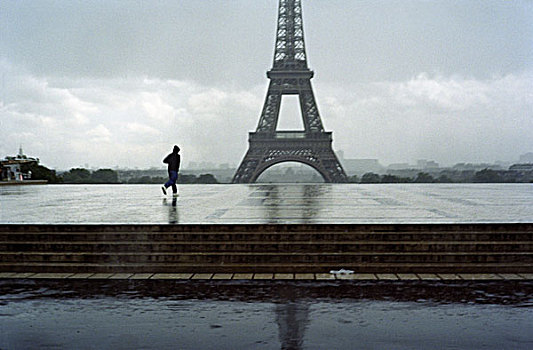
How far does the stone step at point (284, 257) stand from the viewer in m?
7.90

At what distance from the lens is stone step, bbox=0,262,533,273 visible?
768 centimetres

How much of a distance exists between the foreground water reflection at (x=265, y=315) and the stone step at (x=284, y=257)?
0.93m

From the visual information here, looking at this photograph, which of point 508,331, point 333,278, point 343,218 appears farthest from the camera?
point 343,218

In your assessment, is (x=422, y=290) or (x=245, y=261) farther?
(x=245, y=261)

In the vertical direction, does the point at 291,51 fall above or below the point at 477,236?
above

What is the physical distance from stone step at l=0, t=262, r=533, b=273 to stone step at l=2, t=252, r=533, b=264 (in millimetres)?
105

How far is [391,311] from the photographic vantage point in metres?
5.59

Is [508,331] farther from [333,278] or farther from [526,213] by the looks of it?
[526,213]

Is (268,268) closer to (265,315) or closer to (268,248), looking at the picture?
(268,248)

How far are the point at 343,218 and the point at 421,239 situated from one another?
1.75 metres

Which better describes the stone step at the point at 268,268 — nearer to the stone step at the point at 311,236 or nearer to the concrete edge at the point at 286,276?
the concrete edge at the point at 286,276

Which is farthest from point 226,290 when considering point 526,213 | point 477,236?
point 526,213

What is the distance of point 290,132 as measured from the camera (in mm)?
47375

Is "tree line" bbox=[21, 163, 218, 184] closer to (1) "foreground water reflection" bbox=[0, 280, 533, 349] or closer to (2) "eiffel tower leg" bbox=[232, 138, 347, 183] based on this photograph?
(2) "eiffel tower leg" bbox=[232, 138, 347, 183]
